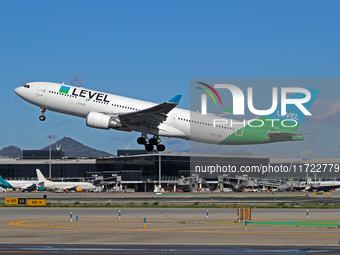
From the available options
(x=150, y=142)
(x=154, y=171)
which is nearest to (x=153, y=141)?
(x=150, y=142)

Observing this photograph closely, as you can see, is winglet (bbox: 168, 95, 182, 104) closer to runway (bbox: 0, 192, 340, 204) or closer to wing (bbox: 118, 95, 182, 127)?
wing (bbox: 118, 95, 182, 127)

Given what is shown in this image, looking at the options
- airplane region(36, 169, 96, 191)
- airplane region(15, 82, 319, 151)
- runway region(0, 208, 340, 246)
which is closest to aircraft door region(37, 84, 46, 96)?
airplane region(15, 82, 319, 151)

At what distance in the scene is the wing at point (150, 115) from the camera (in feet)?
187

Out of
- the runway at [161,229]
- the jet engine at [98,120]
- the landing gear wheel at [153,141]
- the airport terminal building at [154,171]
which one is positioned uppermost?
the jet engine at [98,120]

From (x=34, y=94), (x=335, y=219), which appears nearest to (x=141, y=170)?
(x=34, y=94)

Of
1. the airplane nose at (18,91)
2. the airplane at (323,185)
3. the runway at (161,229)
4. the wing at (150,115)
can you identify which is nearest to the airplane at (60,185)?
the airplane at (323,185)

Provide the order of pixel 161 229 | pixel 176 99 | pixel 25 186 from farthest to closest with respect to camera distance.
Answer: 1. pixel 25 186
2. pixel 176 99
3. pixel 161 229

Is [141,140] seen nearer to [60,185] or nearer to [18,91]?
[18,91]

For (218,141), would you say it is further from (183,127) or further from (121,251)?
(121,251)

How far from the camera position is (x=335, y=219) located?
50.1 m

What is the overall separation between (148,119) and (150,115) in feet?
3.58

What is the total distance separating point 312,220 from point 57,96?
101 ft

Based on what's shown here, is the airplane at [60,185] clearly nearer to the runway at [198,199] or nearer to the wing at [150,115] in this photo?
A: the runway at [198,199]

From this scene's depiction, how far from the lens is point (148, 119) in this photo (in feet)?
198
